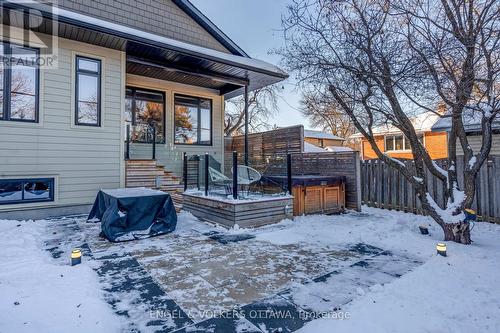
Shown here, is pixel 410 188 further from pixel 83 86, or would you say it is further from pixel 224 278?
pixel 83 86

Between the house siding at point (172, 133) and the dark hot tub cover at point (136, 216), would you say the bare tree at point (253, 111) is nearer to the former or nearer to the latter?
the house siding at point (172, 133)

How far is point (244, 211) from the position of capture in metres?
5.46

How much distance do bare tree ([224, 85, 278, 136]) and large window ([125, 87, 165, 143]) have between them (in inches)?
445

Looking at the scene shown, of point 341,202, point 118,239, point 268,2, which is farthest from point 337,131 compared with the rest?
point 118,239

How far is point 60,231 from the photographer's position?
5160mm

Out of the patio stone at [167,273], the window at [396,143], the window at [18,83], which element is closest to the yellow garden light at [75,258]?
the patio stone at [167,273]

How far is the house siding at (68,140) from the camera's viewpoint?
588 centimetres

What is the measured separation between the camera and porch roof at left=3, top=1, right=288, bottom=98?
19.2 feet

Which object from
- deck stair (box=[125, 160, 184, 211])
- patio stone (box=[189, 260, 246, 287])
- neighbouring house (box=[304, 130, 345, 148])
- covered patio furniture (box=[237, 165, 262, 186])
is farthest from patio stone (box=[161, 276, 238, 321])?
neighbouring house (box=[304, 130, 345, 148])

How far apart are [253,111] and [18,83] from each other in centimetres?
1627

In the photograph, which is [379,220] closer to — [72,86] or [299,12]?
[299,12]

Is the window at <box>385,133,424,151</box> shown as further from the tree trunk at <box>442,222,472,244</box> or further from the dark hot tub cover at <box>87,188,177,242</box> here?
the dark hot tub cover at <box>87,188,177,242</box>

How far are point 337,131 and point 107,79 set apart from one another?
26.0 m

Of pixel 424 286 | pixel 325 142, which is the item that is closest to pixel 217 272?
pixel 424 286
